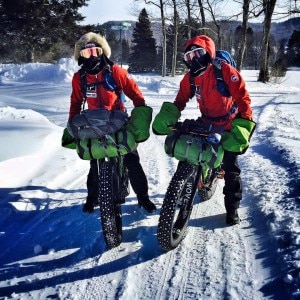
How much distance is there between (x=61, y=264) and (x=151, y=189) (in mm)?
1928

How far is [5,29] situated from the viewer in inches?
1066

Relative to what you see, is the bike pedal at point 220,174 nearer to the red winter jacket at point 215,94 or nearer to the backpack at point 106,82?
the red winter jacket at point 215,94

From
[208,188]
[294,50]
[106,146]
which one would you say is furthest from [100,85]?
[294,50]

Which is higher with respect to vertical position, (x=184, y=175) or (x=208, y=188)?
(x=184, y=175)

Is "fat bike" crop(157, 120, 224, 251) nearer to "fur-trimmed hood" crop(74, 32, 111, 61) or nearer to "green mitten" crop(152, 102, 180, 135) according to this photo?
"green mitten" crop(152, 102, 180, 135)

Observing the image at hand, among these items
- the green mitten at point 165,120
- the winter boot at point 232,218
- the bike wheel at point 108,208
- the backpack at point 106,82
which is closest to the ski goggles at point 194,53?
the green mitten at point 165,120

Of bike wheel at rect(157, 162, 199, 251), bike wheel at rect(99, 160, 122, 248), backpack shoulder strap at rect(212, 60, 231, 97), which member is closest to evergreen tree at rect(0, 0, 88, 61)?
backpack shoulder strap at rect(212, 60, 231, 97)

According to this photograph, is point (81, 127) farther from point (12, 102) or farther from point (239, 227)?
point (12, 102)

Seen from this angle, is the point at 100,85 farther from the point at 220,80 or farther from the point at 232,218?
the point at 232,218

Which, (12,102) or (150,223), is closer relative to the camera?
(150,223)

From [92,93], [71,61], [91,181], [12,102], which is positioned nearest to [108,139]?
[92,93]

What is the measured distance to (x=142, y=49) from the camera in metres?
47.7

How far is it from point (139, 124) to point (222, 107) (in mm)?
867

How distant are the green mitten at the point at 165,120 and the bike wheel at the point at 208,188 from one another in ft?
3.09
